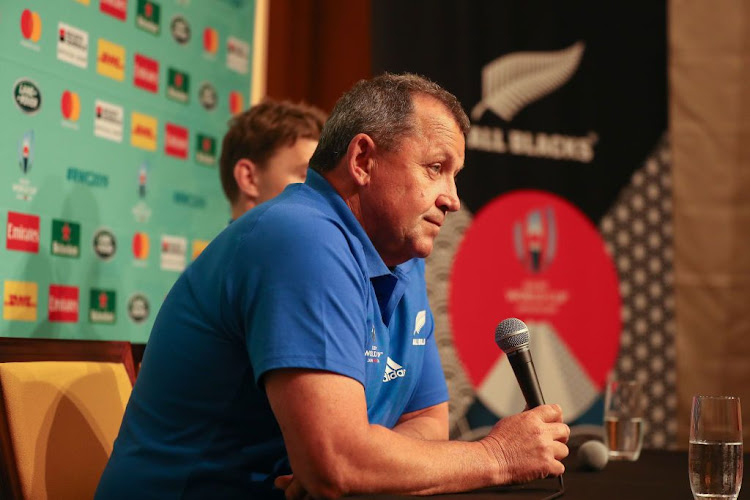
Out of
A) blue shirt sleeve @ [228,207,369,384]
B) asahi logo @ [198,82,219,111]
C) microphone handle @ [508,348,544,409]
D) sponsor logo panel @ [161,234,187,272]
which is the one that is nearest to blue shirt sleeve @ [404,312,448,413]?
microphone handle @ [508,348,544,409]

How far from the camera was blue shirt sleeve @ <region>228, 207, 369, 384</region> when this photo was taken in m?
1.36

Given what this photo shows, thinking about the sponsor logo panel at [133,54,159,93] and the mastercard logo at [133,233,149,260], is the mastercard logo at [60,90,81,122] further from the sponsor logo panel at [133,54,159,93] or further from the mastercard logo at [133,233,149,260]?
the mastercard logo at [133,233,149,260]

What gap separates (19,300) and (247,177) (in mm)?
780

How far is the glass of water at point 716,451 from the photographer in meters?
1.42

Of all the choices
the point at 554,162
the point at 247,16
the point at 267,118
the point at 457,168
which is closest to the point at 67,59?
the point at 267,118

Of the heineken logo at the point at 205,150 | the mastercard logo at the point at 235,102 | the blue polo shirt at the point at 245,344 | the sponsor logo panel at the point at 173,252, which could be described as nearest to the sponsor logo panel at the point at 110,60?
the heineken logo at the point at 205,150

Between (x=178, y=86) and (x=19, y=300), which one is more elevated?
(x=178, y=86)

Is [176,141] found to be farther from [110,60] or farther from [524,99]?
[524,99]

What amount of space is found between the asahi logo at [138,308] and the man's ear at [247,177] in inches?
28.0

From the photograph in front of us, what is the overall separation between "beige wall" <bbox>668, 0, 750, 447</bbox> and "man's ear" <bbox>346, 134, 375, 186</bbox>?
10.6ft

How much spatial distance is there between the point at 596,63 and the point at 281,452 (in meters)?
3.42

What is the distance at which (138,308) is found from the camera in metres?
3.15

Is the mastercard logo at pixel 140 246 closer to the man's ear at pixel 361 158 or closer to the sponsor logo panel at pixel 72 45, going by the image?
the sponsor logo panel at pixel 72 45

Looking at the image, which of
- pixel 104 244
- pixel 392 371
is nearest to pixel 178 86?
pixel 104 244
